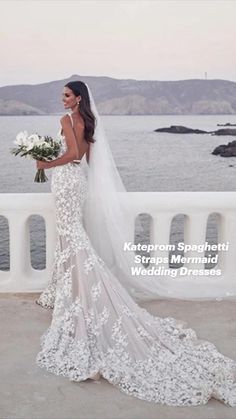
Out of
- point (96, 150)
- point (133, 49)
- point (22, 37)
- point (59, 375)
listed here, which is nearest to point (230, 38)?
point (133, 49)

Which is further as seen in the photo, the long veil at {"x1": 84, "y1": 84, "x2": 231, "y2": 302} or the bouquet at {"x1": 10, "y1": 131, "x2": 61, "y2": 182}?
the long veil at {"x1": 84, "y1": 84, "x2": 231, "y2": 302}

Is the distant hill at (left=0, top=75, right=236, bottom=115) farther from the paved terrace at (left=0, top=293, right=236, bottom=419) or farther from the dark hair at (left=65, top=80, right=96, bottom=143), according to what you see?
the paved terrace at (left=0, top=293, right=236, bottom=419)

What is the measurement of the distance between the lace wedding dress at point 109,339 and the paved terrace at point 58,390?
55 millimetres

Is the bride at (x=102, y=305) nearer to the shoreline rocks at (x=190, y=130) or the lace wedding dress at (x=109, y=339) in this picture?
the lace wedding dress at (x=109, y=339)

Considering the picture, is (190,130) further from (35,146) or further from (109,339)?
(109,339)

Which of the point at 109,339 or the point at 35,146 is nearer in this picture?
the point at 109,339

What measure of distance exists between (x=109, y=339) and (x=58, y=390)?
478 mm

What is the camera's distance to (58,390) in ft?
9.32

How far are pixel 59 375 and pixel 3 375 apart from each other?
0.29m

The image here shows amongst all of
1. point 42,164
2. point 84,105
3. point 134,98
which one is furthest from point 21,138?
point 134,98

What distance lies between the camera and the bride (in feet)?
9.44

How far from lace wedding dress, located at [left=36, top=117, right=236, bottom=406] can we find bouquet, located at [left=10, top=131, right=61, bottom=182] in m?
0.09

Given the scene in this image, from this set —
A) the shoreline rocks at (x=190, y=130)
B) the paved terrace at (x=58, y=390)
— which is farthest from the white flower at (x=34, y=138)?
the shoreline rocks at (x=190, y=130)

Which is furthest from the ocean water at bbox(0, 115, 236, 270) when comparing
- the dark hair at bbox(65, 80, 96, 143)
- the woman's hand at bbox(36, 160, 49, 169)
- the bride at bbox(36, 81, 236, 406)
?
the dark hair at bbox(65, 80, 96, 143)
